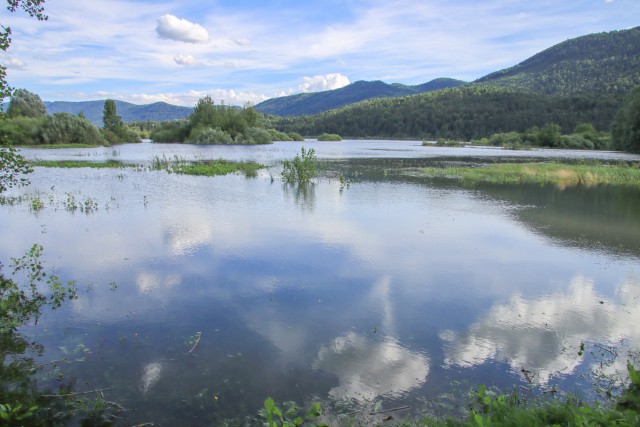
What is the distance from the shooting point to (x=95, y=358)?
6.75m

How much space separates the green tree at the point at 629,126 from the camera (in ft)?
214

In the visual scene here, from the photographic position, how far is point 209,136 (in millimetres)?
91188

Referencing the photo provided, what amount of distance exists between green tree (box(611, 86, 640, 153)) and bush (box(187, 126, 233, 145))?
242ft

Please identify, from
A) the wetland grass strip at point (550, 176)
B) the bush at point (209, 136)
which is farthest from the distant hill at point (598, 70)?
the wetland grass strip at point (550, 176)

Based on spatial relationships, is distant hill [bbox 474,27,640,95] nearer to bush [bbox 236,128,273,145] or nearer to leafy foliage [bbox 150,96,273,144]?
bush [bbox 236,128,273,145]

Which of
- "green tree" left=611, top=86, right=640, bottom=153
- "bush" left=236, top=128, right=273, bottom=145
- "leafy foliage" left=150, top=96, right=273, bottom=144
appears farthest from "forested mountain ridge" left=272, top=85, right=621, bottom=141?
"leafy foliage" left=150, top=96, right=273, bottom=144

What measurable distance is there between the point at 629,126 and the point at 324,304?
A: 78.4 meters

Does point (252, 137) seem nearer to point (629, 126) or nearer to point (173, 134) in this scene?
point (173, 134)

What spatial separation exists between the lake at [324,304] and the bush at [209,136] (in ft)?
241

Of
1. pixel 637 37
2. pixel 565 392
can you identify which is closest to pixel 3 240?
pixel 565 392

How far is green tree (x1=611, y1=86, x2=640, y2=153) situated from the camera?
65.3 meters

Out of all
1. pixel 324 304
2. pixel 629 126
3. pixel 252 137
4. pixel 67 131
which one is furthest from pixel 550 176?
pixel 67 131

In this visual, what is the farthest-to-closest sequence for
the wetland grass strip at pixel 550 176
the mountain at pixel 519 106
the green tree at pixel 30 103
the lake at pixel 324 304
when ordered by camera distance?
the mountain at pixel 519 106
the green tree at pixel 30 103
the wetland grass strip at pixel 550 176
the lake at pixel 324 304

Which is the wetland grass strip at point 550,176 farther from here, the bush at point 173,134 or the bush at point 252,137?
the bush at point 173,134
